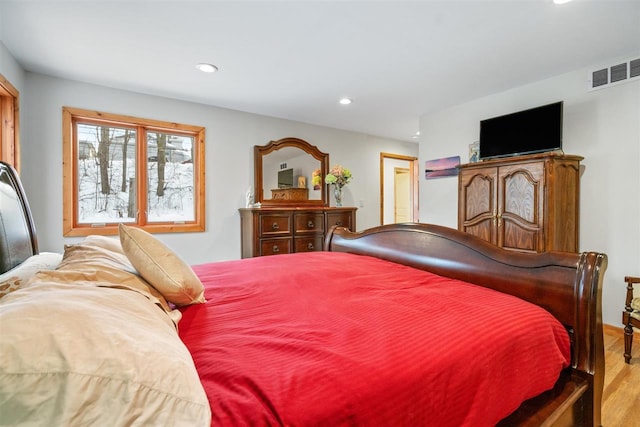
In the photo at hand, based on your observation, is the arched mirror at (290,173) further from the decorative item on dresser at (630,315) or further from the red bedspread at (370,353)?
the decorative item on dresser at (630,315)

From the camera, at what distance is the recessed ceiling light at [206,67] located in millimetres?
2699

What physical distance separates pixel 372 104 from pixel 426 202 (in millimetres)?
1584

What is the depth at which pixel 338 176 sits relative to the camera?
4.68 meters

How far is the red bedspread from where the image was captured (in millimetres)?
674

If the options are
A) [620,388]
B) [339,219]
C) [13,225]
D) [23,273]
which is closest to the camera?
[23,273]

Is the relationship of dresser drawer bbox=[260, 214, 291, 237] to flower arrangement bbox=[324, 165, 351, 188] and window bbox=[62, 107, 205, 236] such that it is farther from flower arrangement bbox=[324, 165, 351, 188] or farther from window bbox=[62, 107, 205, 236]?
flower arrangement bbox=[324, 165, 351, 188]

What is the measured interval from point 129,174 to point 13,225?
2.24 metres

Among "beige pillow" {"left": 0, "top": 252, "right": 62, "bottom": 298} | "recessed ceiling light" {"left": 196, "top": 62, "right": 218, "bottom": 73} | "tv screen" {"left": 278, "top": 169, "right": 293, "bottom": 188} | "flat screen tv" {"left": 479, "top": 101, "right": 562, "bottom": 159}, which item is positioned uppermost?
"recessed ceiling light" {"left": 196, "top": 62, "right": 218, "bottom": 73}

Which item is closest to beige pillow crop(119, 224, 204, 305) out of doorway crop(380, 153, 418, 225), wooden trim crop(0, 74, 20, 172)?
wooden trim crop(0, 74, 20, 172)

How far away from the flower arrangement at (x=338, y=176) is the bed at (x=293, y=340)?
2.98m

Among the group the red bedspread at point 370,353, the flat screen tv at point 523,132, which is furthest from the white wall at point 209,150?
the red bedspread at point 370,353

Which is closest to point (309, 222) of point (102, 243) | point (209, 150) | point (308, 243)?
point (308, 243)

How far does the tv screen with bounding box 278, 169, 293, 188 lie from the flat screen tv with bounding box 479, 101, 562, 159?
8.21 feet

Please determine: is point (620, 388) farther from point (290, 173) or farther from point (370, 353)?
point (290, 173)
